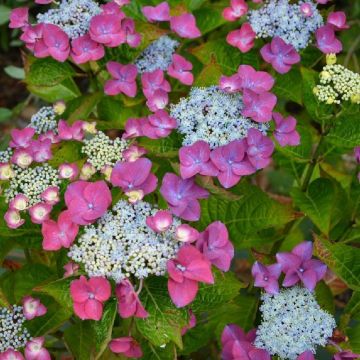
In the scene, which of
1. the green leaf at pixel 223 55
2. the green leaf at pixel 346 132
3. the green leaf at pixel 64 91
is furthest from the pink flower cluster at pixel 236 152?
the green leaf at pixel 64 91

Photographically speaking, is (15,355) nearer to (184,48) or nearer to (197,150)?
(197,150)

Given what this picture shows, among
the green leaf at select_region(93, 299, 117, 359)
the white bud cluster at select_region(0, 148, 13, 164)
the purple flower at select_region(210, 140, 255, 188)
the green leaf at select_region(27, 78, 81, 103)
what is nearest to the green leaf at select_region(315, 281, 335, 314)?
the purple flower at select_region(210, 140, 255, 188)

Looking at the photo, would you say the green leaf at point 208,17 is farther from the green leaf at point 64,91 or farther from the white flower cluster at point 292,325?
the white flower cluster at point 292,325

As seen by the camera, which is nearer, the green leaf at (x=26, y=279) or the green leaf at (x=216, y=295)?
the green leaf at (x=216, y=295)

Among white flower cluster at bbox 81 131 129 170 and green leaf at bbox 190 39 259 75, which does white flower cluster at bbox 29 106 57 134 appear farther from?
green leaf at bbox 190 39 259 75

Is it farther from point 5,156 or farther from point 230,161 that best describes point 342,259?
point 5,156

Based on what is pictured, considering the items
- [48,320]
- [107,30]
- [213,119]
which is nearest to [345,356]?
[213,119]
